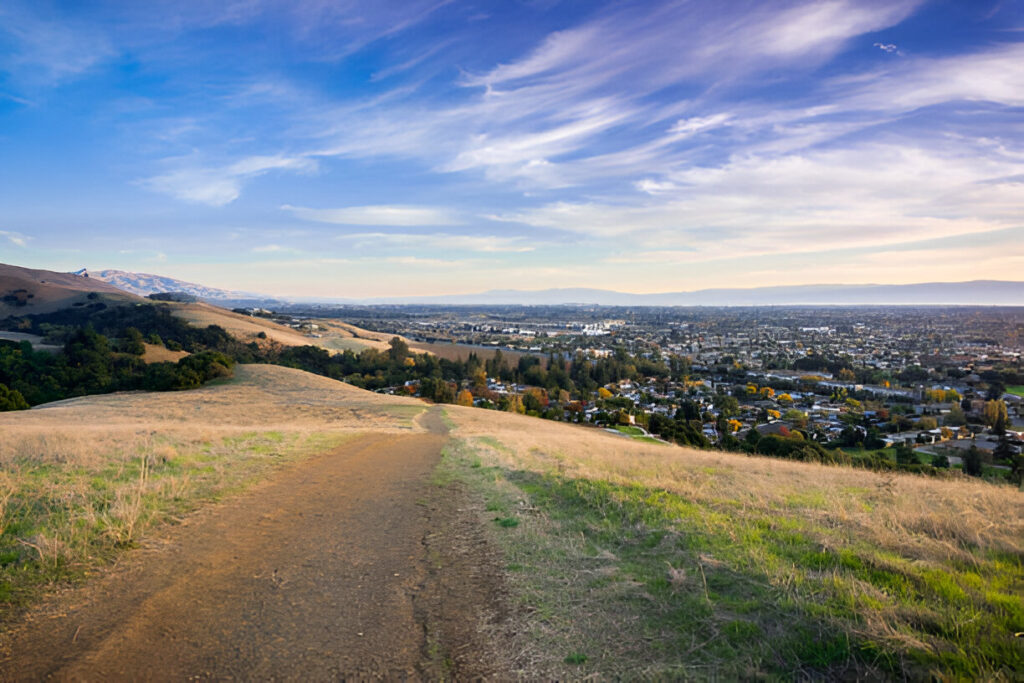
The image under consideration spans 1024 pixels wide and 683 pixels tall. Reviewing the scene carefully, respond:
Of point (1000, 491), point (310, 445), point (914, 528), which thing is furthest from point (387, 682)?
point (310, 445)

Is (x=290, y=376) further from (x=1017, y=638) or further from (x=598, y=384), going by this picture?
(x=598, y=384)

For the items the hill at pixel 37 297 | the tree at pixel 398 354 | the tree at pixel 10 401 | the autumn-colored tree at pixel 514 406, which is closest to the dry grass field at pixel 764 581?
the tree at pixel 10 401

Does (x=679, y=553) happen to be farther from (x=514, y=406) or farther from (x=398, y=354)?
(x=398, y=354)

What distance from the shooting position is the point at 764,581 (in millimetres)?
5336

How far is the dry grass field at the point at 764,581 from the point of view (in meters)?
3.98

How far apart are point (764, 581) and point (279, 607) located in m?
5.42

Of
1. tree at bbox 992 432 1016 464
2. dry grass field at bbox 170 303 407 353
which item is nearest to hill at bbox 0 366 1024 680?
tree at bbox 992 432 1016 464

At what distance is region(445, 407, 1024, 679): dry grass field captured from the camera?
3.98m

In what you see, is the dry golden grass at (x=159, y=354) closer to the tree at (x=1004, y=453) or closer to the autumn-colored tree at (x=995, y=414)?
the tree at (x=1004, y=453)

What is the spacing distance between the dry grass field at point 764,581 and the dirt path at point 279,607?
887 millimetres

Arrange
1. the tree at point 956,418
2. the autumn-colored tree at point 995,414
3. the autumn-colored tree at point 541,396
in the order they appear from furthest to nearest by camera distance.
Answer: the autumn-colored tree at point 541,396
the tree at point 956,418
the autumn-colored tree at point 995,414

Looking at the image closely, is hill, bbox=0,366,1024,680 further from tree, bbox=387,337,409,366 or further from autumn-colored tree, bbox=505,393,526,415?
tree, bbox=387,337,409,366

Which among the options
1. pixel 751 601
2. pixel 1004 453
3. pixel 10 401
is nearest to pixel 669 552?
pixel 751 601

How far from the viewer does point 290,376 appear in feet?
158
